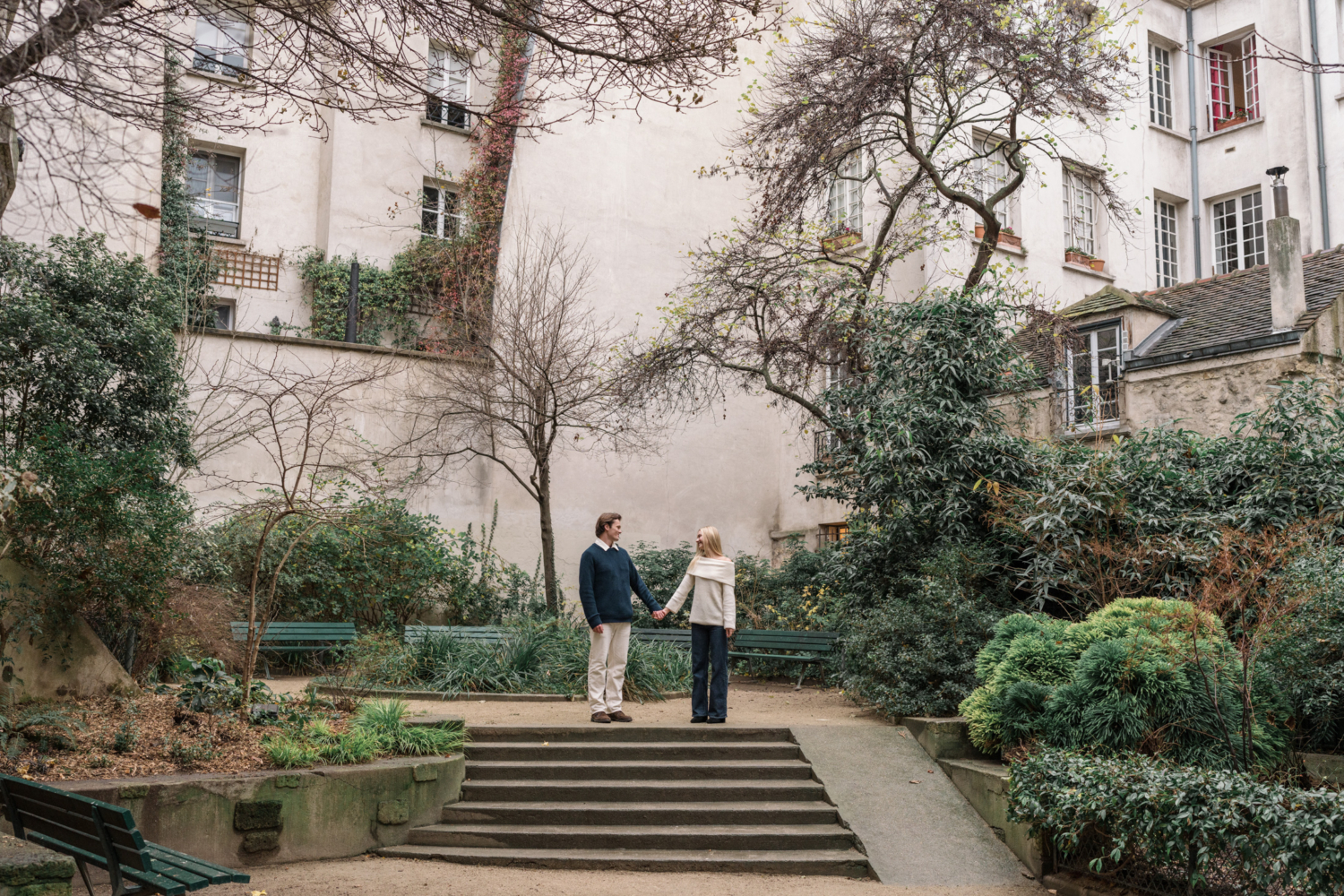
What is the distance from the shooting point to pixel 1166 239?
854 inches

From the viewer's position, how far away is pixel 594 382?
16219 mm

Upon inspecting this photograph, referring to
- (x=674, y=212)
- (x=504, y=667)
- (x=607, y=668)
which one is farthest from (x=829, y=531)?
(x=607, y=668)

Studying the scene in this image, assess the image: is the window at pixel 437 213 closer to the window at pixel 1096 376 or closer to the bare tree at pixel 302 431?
the bare tree at pixel 302 431

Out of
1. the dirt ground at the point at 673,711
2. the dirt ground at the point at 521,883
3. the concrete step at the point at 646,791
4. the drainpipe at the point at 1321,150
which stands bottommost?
the dirt ground at the point at 521,883

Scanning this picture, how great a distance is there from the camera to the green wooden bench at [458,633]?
12516 millimetres

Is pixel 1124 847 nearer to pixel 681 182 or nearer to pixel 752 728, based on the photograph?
pixel 752 728

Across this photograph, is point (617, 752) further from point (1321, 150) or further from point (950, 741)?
point (1321, 150)

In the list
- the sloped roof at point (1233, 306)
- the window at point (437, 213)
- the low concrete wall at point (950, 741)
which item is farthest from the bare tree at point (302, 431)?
the sloped roof at point (1233, 306)

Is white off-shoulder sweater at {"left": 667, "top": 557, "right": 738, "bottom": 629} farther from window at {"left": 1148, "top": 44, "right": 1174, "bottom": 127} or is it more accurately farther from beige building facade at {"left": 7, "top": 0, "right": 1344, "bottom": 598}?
window at {"left": 1148, "top": 44, "right": 1174, "bottom": 127}

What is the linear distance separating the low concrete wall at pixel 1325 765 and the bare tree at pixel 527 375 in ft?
31.3

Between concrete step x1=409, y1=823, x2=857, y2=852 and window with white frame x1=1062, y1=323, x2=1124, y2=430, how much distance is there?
956 centimetres

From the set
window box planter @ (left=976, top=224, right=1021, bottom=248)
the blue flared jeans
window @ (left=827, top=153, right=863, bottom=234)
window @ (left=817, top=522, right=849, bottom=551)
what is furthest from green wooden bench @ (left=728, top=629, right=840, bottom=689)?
window box planter @ (left=976, top=224, right=1021, bottom=248)

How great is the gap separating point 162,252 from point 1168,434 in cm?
1454

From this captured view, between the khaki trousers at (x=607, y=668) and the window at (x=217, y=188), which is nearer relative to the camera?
the khaki trousers at (x=607, y=668)
